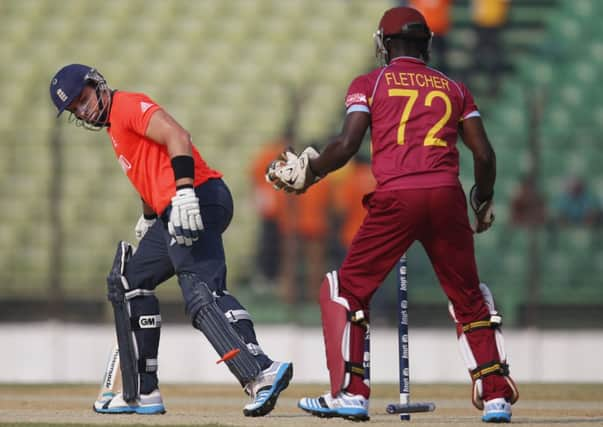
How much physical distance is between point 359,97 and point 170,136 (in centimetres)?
104

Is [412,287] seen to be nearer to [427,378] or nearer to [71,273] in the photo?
[427,378]

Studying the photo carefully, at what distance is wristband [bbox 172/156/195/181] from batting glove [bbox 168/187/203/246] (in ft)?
0.25

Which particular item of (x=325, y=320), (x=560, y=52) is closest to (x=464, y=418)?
(x=325, y=320)

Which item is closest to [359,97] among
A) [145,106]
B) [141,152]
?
[145,106]

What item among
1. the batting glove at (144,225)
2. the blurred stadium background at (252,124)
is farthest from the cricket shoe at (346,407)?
the blurred stadium background at (252,124)

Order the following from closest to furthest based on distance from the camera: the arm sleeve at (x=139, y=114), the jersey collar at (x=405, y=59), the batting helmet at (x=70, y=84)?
Answer: the jersey collar at (x=405, y=59), the arm sleeve at (x=139, y=114), the batting helmet at (x=70, y=84)

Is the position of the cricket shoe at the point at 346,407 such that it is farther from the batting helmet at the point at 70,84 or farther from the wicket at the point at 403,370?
the batting helmet at the point at 70,84

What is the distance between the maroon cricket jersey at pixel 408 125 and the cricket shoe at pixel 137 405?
1.80 m

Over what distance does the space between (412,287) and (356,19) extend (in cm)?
521

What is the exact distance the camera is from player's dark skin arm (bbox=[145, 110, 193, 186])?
6645 mm

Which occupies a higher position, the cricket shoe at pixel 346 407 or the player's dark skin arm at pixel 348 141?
the player's dark skin arm at pixel 348 141

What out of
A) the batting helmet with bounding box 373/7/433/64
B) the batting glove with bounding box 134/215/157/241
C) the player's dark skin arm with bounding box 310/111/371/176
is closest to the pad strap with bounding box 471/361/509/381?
the player's dark skin arm with bounding box 310/111/371/176

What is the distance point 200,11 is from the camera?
17.0 meters

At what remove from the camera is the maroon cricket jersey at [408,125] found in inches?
245
